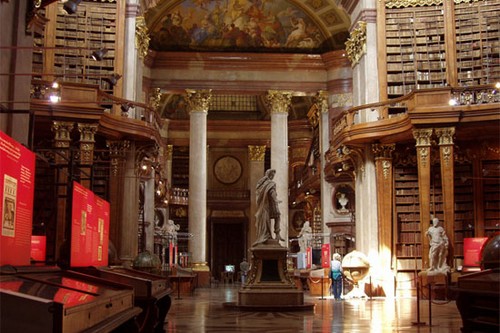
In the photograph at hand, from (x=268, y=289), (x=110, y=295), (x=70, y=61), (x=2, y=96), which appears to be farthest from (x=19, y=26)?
(x=70, y=61)

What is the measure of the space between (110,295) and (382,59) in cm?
1402

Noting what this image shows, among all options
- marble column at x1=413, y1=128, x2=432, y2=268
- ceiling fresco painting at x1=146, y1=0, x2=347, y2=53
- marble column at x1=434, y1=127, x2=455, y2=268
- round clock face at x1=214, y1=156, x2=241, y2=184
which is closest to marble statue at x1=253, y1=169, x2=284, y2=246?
marble column at x1=413, y1=128, x2=432, y2=268

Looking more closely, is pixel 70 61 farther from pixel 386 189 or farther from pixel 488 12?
pixel 488 12

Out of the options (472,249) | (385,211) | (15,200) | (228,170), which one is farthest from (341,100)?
(15,200)

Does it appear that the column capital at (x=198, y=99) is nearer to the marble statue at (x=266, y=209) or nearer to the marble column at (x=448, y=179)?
the marble column at (x=448, y=179)

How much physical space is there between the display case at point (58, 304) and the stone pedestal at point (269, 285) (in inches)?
281

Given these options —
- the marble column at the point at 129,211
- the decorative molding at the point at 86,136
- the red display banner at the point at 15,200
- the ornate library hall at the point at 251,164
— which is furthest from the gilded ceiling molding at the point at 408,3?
the red display banner at the point at 15,200

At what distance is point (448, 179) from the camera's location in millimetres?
14773

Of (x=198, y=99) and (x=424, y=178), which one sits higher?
(x=198, y=99)

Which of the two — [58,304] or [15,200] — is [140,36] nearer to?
[15,200]

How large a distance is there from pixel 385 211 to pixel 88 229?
1126 centimetres

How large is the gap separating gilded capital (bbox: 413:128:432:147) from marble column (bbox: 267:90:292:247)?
8.83m

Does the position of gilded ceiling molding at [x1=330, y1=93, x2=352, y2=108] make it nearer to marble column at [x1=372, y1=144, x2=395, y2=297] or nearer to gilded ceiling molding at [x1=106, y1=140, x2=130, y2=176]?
marble column at [x1=372, y1=144, x2=395, y2=297]

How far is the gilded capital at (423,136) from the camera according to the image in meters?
14.9
